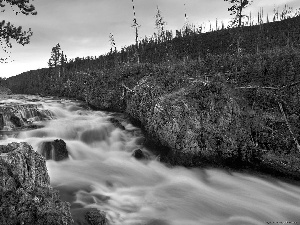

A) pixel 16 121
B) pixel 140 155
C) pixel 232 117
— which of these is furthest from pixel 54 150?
pixel 232 117

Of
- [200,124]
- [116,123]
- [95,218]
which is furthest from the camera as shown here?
[116,123]

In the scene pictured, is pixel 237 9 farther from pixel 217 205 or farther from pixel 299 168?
pixel 217 205

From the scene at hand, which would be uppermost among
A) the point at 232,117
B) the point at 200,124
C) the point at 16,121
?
the point at 16,121

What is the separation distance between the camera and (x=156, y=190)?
33.3 ft

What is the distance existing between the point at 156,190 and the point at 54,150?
572cm

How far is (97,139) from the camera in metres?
15.0

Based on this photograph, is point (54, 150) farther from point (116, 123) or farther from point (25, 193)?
point (25, 193)

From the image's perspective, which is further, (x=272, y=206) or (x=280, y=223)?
(x=272, y=206)

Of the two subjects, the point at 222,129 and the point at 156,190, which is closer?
the point at 156,190

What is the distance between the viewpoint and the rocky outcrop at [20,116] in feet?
51.6

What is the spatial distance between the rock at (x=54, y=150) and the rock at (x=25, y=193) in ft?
18.9

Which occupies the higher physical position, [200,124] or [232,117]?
[232,117]

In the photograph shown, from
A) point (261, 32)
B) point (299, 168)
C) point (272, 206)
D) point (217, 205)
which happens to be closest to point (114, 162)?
point (217, 205)

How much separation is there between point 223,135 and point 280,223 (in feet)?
15.9
